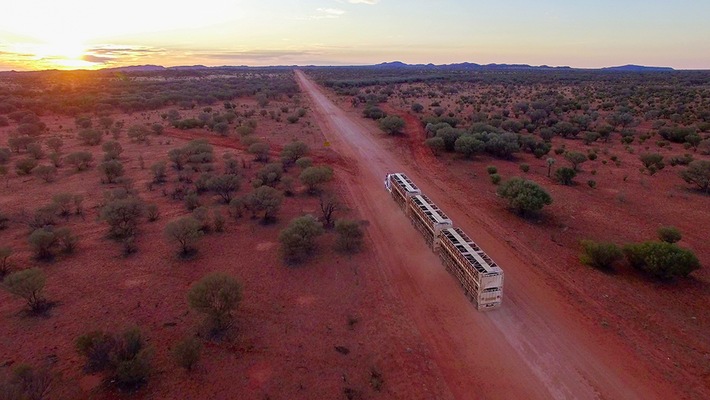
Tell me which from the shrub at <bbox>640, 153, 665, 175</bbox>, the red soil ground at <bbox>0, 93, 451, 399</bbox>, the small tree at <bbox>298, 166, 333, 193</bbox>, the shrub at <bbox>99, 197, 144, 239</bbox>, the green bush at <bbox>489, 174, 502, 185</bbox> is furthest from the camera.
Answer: the shrub at <bbox>640, 153, 665, 175</bbox>

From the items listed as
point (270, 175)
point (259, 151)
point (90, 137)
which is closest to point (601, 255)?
point (270, 175)

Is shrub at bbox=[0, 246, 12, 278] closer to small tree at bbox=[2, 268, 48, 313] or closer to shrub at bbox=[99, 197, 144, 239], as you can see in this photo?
small tree at bbox=[2, 268, 48, 313]

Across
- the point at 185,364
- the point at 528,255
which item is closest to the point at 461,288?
the point at 528,255

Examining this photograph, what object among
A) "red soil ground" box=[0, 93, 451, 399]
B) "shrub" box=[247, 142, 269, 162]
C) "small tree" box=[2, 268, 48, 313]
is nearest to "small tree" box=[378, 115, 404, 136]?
"shrub" box=[247, 142, 269, 162]

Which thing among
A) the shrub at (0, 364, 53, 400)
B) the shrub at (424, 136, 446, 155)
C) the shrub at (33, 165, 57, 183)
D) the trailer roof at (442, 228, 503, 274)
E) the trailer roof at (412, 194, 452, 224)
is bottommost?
the shrub at (0, 364, 53, 400)

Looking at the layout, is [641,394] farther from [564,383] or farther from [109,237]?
[109,237]

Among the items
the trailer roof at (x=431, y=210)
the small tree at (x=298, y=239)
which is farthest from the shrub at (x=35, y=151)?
the trailer roof at (x=431, y=210)

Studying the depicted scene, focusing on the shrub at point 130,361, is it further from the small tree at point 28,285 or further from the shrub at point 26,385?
the small tree at point 28,285
